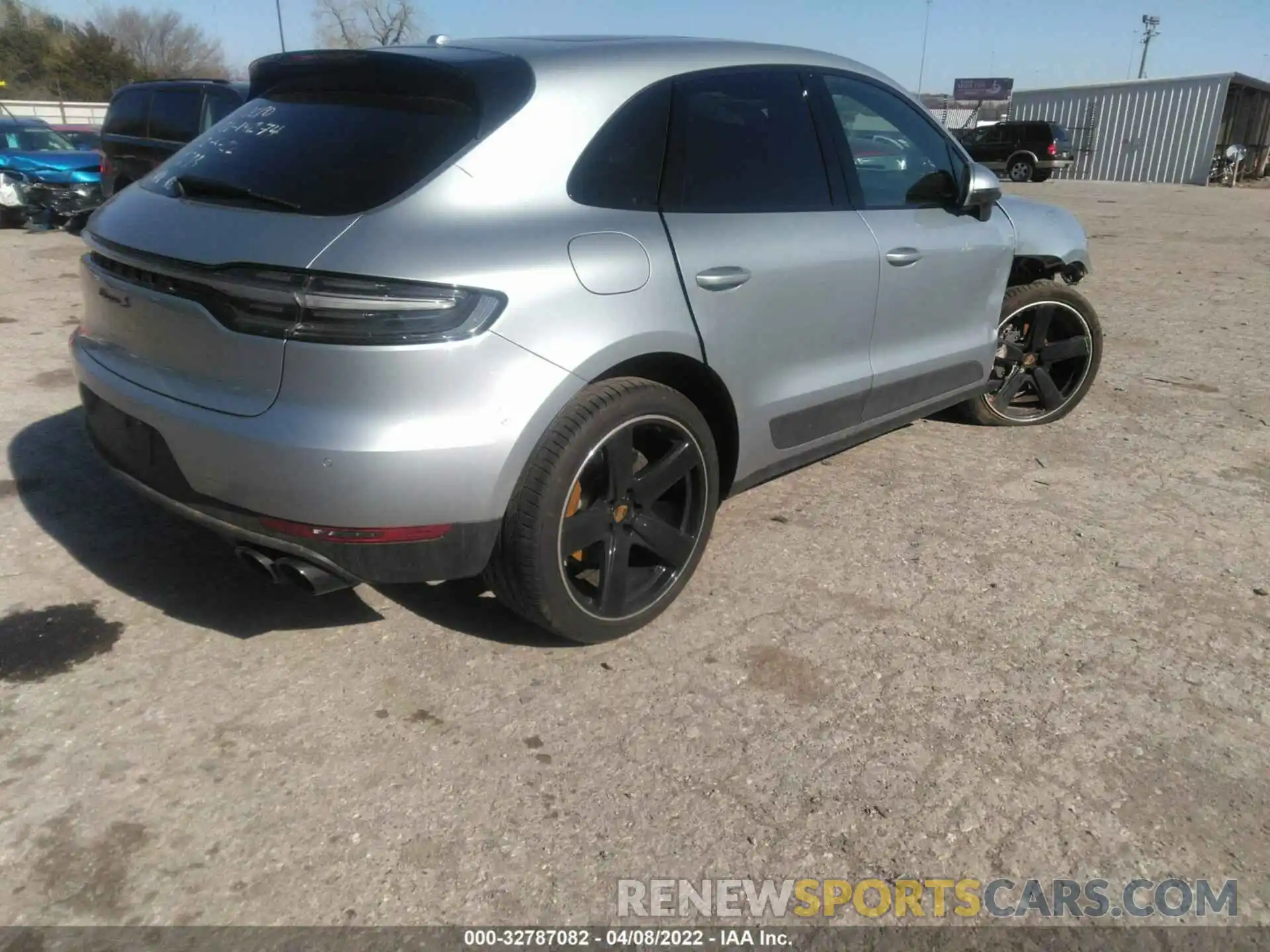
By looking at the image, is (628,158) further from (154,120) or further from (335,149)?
(154,120)

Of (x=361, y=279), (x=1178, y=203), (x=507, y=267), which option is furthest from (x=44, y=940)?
(x=1178, y=203)

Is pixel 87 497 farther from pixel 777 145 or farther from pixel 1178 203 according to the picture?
pixel 1178 203

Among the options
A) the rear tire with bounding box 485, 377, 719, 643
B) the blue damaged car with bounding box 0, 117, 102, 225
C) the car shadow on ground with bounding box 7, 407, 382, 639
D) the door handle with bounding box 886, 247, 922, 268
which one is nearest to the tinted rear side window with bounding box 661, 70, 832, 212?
the door handle with bounding box 886, 247, 922, 268

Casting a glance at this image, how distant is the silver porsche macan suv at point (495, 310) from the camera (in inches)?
93.7

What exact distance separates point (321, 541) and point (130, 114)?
31.8ft

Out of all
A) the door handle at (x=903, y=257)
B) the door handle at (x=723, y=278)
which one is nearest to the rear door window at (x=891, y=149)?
the door handle at (x=903, y=257)

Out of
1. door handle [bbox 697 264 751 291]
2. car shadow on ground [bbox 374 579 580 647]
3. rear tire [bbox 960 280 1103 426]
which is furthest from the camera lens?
rear tire [bbox 960 280 1103 426]

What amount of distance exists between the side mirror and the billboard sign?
266ft

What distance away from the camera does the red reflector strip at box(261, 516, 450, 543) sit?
2.46 m

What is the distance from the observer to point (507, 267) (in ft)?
8.09

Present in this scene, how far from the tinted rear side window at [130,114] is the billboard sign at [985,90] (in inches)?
3036

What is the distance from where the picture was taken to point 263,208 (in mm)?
2561

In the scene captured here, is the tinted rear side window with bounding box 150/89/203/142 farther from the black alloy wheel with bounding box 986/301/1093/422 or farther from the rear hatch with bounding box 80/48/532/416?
the black alloy wheel with bounding box 986/301/1093/422

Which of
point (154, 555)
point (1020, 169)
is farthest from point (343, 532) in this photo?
point (1020, 169)
